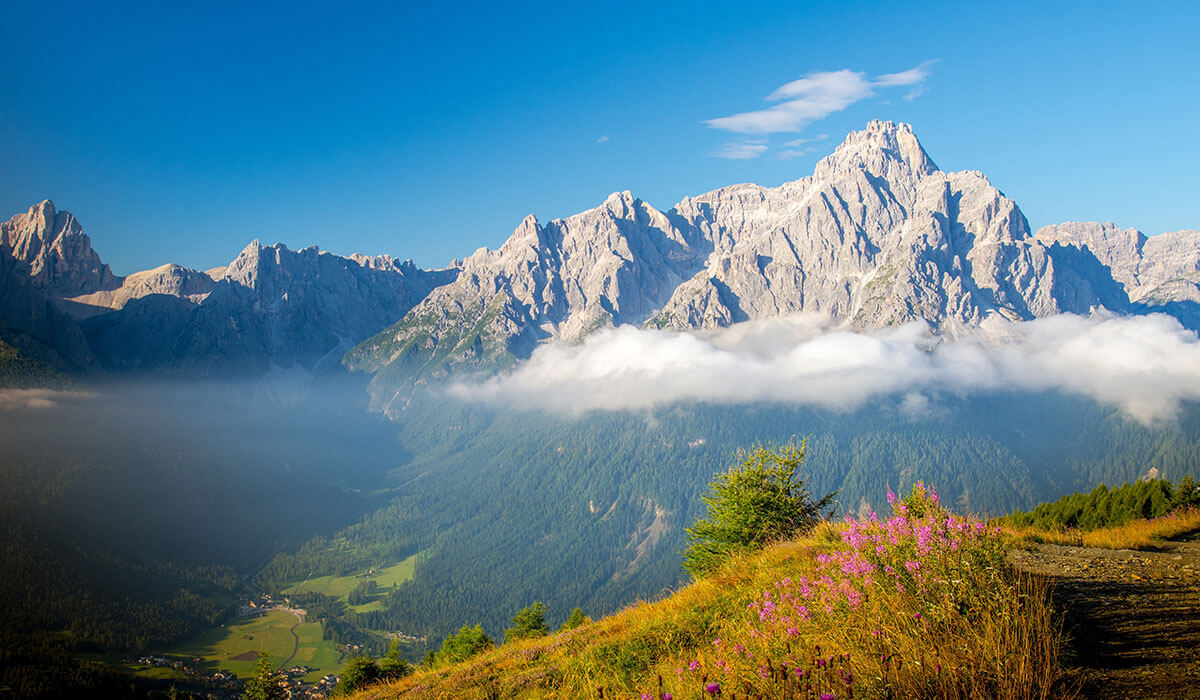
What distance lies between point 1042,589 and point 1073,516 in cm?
1929

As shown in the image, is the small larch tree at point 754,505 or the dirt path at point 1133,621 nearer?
the dirt path at point 1133,621

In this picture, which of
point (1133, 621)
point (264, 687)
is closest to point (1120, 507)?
point (1133, 621)

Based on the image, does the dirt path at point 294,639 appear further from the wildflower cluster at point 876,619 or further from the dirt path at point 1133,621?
the dirt path at point 1133,621

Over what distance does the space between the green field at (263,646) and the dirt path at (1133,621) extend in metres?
174

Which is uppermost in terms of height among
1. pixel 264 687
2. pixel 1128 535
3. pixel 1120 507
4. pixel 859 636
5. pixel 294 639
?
pixel 859 636

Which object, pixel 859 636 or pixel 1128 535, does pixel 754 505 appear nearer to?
pixel 1128 535

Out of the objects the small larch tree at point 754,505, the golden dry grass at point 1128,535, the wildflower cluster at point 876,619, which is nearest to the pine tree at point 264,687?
the small larch tree at point 754,505

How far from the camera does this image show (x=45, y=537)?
186 meters

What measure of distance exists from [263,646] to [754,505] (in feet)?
631

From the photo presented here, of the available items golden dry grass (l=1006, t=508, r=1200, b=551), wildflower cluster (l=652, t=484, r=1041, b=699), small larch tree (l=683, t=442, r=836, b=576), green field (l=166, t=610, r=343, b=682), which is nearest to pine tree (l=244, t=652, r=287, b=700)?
small larch tree (l=683, t=442, r=836, b=576)

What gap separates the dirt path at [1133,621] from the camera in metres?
4.97

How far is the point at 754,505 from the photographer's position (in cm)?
2052

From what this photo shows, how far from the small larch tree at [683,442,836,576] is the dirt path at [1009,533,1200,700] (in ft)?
30.5

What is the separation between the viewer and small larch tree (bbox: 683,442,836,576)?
1928 cm
